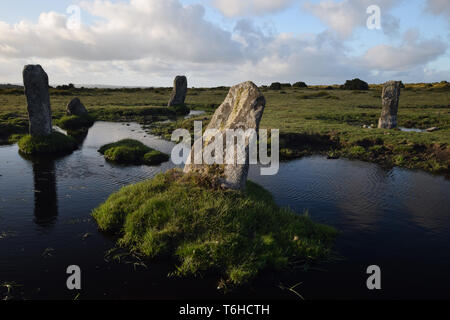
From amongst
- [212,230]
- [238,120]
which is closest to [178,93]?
[238,120]

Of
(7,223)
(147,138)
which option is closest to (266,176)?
(7,223)

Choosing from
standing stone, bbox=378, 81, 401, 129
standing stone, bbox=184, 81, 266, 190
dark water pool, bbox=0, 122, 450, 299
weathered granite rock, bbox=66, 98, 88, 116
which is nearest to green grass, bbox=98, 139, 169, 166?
dark water pool, bbox=0, 122, 450, 299

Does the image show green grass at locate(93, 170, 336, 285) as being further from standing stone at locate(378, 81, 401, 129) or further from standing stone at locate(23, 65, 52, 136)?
standing stone at locate(378, 81, 401, 129)

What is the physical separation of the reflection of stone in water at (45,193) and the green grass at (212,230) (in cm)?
272

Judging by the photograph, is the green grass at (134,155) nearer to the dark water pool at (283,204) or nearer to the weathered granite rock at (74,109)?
the dark water pool at (283,204)

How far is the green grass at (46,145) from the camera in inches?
1220

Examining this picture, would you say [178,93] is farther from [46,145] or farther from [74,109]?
[46,145]

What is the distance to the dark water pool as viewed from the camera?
11.2m

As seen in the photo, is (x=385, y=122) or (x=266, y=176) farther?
(x=385, y=122)

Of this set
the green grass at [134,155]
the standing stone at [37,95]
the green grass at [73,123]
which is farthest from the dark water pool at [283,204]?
the green grass at [73,123]
